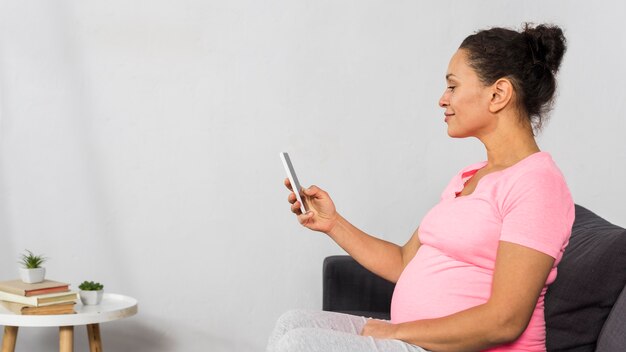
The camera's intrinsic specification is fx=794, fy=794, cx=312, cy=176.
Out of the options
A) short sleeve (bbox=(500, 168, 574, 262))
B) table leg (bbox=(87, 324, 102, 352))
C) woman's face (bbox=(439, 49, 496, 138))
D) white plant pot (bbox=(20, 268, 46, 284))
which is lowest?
table leg (bbox=(87, 324, 102, 352))

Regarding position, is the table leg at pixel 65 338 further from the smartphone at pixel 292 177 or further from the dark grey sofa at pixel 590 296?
the dark grey sofa at pixel 590 296

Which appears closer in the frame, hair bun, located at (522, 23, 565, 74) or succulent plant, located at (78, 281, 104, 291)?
hair bun, located at (522, 23, 565, 74)

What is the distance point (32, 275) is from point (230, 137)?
3.02ft

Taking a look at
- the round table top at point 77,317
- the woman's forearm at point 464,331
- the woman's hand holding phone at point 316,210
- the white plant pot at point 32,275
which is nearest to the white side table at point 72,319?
the round table top at point 77,317

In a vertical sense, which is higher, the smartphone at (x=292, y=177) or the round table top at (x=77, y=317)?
the smartphone at (x=292, y=177)

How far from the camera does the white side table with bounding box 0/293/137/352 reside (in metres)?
2.12

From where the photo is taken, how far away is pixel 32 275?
2.36m

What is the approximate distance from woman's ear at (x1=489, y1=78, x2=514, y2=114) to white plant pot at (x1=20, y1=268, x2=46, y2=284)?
4.91 feet

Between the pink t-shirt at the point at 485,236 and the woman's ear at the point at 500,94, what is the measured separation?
0.43ft

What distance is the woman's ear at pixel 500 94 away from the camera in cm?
151

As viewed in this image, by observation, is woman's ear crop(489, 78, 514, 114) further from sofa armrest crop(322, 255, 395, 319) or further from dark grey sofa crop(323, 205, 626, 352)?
sofa armrest crop(322, 255, 395, 319)

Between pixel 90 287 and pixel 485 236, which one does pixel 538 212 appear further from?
pixel 90 287

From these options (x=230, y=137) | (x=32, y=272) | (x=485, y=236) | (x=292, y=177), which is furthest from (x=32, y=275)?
(x=485, y=236)

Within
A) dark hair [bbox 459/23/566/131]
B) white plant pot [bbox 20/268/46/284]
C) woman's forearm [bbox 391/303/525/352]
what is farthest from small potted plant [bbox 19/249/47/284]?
dark hair [bbox 459/23/566/131]
